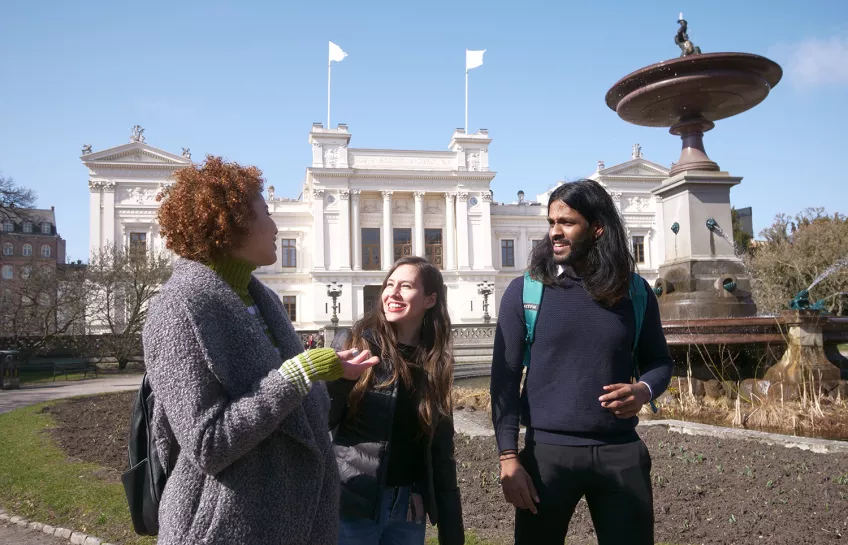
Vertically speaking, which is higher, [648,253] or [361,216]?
[361,216]

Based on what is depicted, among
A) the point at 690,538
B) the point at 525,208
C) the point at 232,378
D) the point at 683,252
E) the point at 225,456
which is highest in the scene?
the point at 525,208

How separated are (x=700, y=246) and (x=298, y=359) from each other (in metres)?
8.74

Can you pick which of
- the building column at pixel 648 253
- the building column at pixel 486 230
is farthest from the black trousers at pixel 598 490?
the building column at pixel 648 253

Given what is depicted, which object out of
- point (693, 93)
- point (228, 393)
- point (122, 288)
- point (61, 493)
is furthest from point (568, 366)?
point (122, 288)

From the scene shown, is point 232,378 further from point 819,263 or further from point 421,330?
point 819,263

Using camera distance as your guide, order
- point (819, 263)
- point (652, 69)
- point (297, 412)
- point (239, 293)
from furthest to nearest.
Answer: point (819, 263), point (652, 69), point (239, 293), point (297, 412)

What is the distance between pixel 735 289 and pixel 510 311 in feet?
24.8

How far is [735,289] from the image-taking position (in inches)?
351

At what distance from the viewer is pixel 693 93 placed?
28.7 feet

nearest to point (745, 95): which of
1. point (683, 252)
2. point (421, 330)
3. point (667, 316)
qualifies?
point (683, 252)

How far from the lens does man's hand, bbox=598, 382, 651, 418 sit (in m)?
2.39

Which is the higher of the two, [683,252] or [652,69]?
[652,69]

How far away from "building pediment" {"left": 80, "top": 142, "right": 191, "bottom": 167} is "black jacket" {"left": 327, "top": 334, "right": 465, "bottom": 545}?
47.0 m

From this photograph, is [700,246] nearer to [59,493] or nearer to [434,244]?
[59,493]
